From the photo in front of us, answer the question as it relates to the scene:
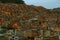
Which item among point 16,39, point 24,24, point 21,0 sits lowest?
point 16,39

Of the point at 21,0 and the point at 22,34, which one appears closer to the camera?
the point at 22,34

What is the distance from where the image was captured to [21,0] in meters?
29.7

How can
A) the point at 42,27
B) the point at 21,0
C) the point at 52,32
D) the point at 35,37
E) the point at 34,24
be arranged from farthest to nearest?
the point at 21,0 < the point at 34,24 < the point at 42,27 < the point at 52,32 < the point at 35,37

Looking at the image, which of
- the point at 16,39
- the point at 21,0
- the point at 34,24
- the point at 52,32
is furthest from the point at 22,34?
the point at 21,0

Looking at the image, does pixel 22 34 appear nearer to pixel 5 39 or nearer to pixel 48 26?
pixel 5 39

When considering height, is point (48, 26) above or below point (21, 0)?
below

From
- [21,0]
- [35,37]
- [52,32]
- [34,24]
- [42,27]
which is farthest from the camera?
[21,0]

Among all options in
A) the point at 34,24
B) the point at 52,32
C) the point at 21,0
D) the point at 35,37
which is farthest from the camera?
the point at 21,0

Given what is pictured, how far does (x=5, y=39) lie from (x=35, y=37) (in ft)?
4.06

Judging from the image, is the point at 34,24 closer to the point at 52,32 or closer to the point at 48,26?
the point at 48,26

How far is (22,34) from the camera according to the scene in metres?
10.0

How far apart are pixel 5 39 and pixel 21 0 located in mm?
20254

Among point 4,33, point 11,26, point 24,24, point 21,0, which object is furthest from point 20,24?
point 21,0

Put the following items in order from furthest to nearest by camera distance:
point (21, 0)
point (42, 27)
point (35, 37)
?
point (21, 0) < point (42, 27) < point (35, 37)
